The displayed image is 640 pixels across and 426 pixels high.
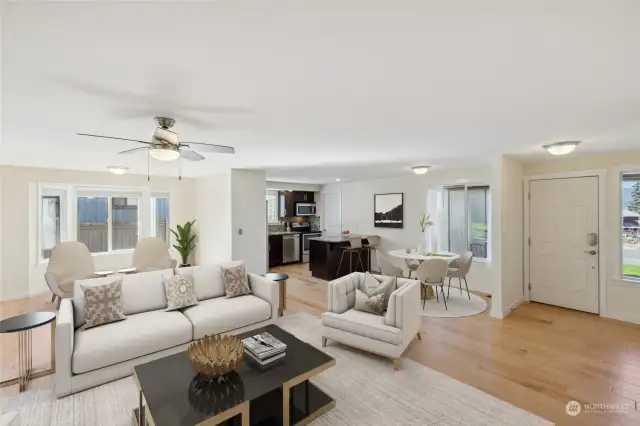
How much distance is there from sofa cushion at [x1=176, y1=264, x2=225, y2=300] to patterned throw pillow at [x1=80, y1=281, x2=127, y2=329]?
0.77m

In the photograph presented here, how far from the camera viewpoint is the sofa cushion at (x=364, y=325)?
9.62 feet

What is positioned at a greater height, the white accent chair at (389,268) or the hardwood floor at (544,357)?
the white accent chair at (389,268)

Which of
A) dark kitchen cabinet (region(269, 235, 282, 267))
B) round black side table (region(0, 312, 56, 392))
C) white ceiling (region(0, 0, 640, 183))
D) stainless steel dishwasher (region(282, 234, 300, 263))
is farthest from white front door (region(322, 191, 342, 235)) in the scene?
round black side table (region(0, 312, 56, 392))

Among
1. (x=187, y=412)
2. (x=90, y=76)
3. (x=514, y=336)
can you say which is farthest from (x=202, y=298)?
(x=514, y=336)

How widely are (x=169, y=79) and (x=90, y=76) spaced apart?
0.43m

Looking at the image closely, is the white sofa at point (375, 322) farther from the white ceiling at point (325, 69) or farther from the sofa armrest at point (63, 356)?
the sofa armrest at point (63, 356)

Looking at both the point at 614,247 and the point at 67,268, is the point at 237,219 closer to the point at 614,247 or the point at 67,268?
the point at 67,268

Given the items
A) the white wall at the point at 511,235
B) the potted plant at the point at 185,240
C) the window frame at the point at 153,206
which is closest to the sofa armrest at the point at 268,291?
the white wall at the point at 511,235

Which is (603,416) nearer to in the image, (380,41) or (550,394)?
(550,394)

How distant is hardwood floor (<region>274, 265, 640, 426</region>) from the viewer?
2.48 metres

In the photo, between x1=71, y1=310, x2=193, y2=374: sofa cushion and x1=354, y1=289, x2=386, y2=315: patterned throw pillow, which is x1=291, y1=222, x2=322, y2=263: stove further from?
x1=71, y1=310, x2=193, y2=374: sofa cushion

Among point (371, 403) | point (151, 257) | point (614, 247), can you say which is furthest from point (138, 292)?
point (614, 247)

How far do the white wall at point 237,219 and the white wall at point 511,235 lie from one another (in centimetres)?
413

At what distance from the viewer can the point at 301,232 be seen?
8.97 m
